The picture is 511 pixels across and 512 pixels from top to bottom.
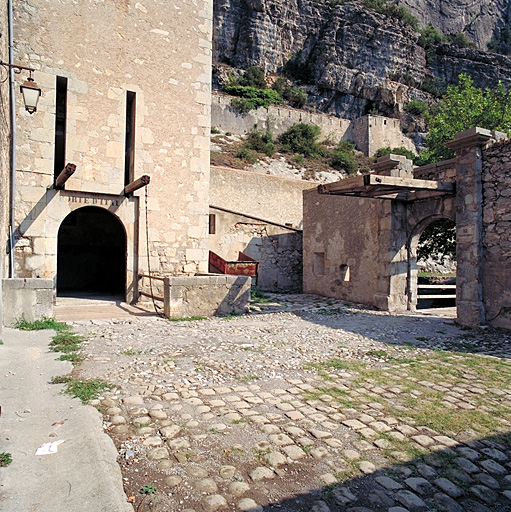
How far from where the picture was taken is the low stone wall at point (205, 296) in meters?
8.16

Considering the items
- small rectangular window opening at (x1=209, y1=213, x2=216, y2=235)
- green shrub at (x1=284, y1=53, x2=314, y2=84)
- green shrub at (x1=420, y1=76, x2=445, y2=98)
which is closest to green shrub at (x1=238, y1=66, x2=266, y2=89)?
green shrub at (x1=284, y1=53, x2=314, y2=84)

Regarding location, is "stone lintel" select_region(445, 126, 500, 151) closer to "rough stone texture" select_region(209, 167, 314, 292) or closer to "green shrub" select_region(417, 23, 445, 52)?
"rough stone texture" select_region(209, 167, 314, 292)

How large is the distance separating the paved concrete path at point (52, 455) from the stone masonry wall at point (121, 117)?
5.52 metres

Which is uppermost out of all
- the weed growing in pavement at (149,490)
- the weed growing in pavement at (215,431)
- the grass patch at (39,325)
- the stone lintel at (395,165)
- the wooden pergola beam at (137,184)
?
the stone lintel at (395,165)

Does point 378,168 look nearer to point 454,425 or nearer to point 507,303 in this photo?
point 507,303

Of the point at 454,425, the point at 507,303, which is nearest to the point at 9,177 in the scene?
the point at 454,425

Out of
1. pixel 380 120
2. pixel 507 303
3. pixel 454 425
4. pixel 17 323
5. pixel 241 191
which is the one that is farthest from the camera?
pixel 380 120

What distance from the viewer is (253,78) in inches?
1682

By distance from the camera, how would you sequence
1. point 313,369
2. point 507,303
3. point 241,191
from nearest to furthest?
point 313,369 < point 507,303 < point 241,191

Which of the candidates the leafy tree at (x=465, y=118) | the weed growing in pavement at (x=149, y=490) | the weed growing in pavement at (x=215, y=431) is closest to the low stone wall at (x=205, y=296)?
the weed growing in pavement at (x=215, y=431)

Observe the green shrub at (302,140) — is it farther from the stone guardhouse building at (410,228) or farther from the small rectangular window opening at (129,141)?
the small rectangular window opening at (129,141)

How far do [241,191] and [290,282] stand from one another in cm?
525

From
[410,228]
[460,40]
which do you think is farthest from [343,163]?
[460,40]

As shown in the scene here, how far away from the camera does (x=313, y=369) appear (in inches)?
193
